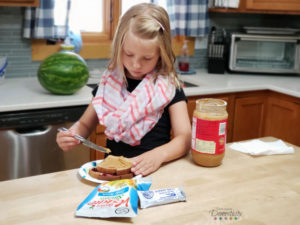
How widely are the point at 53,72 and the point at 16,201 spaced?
1.20 meters

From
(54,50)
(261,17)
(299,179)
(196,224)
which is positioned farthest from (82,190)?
(261,17)

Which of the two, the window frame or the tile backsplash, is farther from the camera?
the window frame

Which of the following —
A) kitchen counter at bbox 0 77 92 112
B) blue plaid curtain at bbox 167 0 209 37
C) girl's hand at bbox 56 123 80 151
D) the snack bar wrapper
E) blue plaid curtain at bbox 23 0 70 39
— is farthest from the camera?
Answer: blue plaid curtain at bbox 167 0 209 37

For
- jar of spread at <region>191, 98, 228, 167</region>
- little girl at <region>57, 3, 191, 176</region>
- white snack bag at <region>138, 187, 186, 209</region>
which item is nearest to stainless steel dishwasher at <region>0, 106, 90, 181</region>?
little girl at <region>57, 3, 191, 176</region>

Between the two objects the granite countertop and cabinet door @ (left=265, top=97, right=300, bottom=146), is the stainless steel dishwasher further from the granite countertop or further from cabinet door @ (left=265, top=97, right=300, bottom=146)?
cabinet door @ (left=265, top=97, right=300, bottom=146)

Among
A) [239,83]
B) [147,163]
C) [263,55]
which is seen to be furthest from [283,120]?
[147,163]

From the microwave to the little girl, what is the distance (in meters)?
1.58

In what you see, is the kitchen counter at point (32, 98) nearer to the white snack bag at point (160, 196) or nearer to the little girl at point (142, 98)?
the little girl at point (142, 98)

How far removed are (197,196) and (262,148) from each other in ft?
1.43

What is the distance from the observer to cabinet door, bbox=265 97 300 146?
8.31 feet

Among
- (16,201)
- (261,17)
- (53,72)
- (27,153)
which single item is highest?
(261,17)

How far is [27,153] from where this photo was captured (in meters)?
2.04

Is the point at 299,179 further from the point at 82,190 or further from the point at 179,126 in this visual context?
the point at 82,190

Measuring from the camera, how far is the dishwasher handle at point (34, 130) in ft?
6.66
